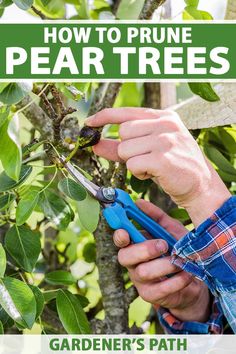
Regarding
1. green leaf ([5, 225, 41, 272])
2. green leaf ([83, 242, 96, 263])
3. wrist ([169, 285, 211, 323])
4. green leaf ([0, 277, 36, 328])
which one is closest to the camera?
green leaf ([0, 277, 36, 328])

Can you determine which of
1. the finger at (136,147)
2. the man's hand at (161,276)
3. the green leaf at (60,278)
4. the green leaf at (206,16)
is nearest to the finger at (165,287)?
the man's hand at (161,276)

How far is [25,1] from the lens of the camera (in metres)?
0.77

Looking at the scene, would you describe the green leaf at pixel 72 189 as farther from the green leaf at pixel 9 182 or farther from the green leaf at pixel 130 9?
the green leaf at pixel 130 9

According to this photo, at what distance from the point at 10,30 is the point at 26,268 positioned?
298 millimetres

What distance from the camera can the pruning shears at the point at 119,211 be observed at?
887mm

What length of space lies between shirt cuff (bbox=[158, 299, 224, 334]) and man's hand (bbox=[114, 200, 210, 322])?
0.04 ft

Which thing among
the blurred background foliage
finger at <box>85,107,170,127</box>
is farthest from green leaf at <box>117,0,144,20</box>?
finger at <box>85,107,170,127</box>

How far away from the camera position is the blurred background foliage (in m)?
0.78

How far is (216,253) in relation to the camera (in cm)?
88

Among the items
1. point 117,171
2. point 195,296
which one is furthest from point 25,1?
point 195,296

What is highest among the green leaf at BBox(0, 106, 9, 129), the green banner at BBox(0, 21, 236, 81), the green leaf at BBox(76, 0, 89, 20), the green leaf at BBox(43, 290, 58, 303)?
the green leaf at BBox(76, 0, 89, 20)

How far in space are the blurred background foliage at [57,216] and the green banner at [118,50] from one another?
39 mm

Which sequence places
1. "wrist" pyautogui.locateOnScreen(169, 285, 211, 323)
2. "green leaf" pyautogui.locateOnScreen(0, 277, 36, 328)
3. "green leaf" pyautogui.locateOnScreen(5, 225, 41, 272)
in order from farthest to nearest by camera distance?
"wrist" pyautogui.locateOnScreen(169, 285, 211, 323) < "green leaf" pyautogui.locateOnScreen(5, 225, 41, 272) < "green leaf" pyautogui.locateOnScreen(0, 277, 36, 328)

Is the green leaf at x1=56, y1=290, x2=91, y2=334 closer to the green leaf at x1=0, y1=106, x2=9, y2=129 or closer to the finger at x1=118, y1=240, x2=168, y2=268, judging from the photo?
the finger at x1=118, y1=240, x2=168, y2=268
